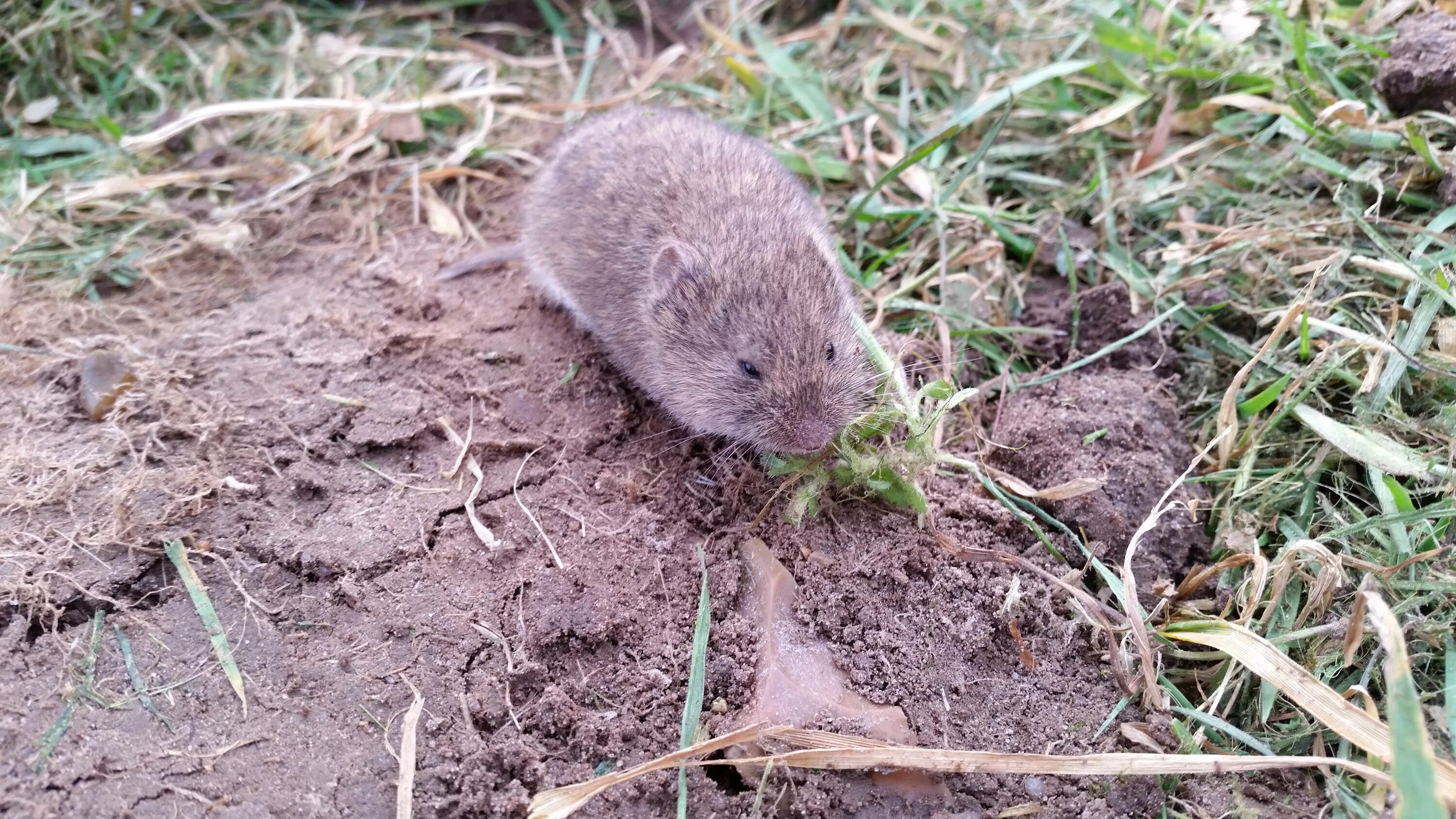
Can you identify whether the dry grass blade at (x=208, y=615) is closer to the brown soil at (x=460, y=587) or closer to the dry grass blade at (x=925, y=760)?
the brown soil at (x=460, y=587)

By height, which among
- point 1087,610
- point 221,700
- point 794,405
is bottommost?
point 221,700

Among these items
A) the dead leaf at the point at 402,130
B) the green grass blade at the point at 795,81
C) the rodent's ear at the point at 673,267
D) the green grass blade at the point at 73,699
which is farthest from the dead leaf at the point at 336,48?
the green grass blade at the point at 73,699

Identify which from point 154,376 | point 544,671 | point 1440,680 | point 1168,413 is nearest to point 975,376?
point 1168,413

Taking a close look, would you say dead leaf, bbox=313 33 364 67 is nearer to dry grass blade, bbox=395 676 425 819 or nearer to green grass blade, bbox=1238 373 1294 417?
dry grass blade, bbox=395 676 425 819

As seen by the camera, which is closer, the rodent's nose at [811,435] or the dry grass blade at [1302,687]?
the dry grass blade at [1302,687]

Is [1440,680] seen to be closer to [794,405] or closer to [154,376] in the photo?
[794,405]
